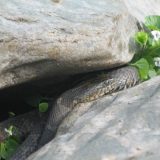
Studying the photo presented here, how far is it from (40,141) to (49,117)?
0.87ft

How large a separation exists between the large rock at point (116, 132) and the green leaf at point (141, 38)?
105 cm

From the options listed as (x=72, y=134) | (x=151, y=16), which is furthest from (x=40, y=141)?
(x=151, y=16)

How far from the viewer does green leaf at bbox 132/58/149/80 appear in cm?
580

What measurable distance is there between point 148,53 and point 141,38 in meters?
0.33

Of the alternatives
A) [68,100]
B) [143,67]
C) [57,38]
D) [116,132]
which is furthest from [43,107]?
[116,132]

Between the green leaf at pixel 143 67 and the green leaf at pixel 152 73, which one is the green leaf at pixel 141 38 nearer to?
the green leaf at pixel 143 67

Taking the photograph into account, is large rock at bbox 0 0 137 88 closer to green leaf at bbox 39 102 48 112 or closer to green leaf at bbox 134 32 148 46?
green leaf at bbox 39 102 48 112

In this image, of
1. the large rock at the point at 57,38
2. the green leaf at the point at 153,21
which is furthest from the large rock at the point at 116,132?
the green leaf at the point at 153,21

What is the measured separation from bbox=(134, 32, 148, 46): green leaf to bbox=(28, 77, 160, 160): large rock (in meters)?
1.05

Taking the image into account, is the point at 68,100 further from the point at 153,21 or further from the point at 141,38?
the point at 153,21

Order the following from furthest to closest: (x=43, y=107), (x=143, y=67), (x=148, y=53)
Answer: (x=148, y=53), (x=143, y=67), (x=43, y=107)

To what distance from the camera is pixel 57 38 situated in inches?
190

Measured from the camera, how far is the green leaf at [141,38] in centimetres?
584

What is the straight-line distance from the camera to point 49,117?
5344mm
